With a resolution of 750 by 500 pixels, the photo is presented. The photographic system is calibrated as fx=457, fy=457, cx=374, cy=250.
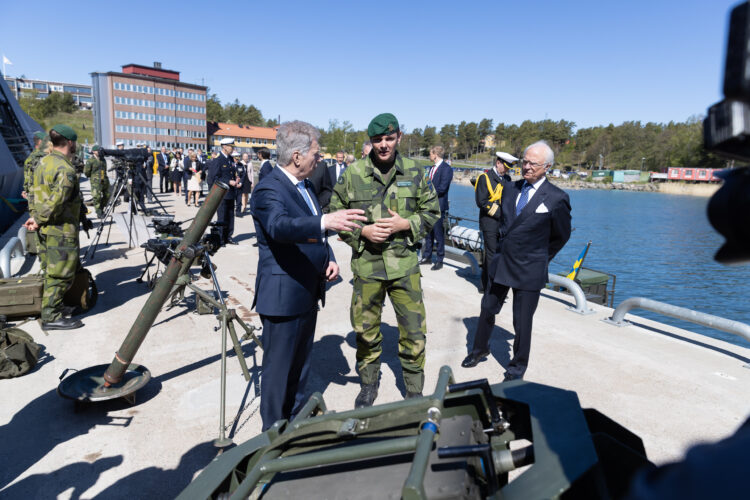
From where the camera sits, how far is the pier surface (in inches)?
119

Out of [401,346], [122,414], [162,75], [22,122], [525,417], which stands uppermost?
[162,75]

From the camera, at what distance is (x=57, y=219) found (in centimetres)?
517

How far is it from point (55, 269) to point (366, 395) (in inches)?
154

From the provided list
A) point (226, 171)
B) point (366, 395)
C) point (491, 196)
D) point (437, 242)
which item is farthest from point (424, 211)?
point (226, 171)

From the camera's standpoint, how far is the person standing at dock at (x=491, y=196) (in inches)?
250

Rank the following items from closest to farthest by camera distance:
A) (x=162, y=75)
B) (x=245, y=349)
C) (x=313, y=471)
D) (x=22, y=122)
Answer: (x=313, y=471) → (x=245, y=349) → (x=22, y=122) → (x=162, y=75)

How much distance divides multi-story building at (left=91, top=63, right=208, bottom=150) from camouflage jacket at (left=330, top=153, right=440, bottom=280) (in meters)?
91.0

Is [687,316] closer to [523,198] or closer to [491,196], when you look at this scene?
[523,198]

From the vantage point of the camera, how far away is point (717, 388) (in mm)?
4195

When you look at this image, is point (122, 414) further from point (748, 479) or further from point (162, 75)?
point (162, 75)

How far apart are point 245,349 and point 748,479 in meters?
4.73

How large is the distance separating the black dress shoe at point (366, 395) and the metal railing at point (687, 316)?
3.20 m

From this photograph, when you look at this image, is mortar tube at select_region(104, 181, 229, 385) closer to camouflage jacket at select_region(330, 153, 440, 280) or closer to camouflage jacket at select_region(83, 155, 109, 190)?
camouflage jacket at select_region(330, 153, 440, 280)

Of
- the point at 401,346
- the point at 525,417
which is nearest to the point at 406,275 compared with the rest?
the point at 401,346
